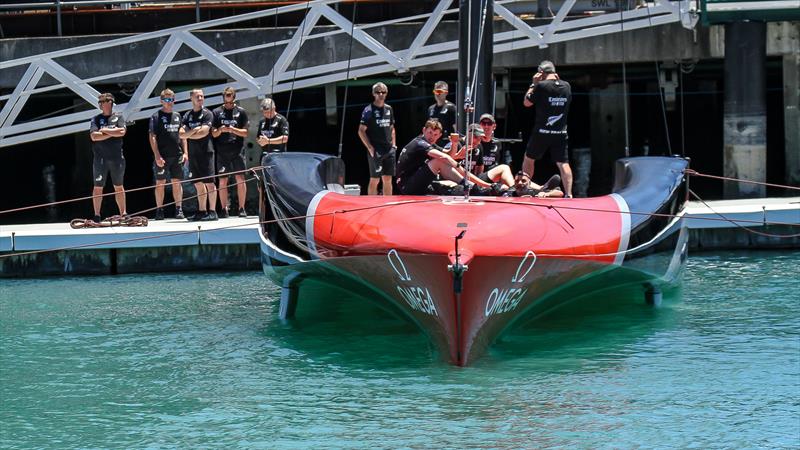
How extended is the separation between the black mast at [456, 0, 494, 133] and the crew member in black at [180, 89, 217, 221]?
348 cm

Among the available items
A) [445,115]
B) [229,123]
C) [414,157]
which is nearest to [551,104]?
[445,115]

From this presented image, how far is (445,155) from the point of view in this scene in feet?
37.1

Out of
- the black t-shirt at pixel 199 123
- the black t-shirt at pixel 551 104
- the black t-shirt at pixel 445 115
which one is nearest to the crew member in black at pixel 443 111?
the black t-shirt at pixel 445 115

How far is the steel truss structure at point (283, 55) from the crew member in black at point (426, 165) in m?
4.90

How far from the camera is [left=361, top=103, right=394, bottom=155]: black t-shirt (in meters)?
14.8

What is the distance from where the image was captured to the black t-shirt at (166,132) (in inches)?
603

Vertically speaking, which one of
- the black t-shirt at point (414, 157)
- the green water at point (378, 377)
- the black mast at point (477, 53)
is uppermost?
the black mast at point (477, 53)

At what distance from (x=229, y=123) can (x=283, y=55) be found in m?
1.67

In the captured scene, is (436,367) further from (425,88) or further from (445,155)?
(425,88)

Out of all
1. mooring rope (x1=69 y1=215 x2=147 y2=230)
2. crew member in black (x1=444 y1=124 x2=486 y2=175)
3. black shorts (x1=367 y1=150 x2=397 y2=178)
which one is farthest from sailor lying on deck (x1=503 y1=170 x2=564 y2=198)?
mooring rope (x1=69 y1=215 x2=147 y2=230)

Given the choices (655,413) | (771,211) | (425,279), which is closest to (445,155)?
(425,279)

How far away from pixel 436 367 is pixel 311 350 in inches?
47.8

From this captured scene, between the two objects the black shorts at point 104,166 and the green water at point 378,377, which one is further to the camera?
the black shorts at point 104,166

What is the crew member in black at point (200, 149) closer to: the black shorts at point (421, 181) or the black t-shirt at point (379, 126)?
the black t-shirt at point (379, 126)
